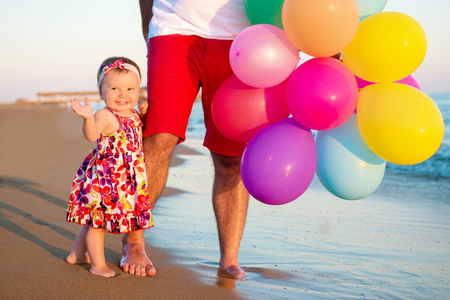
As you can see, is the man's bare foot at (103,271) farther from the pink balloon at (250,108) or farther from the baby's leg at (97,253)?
the pink balloon at (250,108)

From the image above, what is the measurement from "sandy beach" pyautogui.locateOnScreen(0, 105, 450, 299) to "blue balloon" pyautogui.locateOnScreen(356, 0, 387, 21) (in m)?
1.39

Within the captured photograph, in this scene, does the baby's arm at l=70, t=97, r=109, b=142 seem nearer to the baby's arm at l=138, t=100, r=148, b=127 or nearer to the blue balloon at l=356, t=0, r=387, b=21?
the baby's arm at l=138, t=100, r=148, b=127

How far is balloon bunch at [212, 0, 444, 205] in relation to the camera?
2.39 meters

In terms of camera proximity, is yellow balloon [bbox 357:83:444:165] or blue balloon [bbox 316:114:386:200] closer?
yellow balloon [bbox 357:83:444:165]

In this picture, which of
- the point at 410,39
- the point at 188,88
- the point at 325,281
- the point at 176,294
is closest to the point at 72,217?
the point at 176,294

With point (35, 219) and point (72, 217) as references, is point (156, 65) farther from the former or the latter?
point (35, 219)

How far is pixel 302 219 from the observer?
15.1 ft

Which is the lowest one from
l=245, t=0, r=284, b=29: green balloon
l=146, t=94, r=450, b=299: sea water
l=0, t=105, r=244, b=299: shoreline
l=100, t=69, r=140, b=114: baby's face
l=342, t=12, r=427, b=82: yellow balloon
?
l=146, t=94, r=450, b=299: sea water

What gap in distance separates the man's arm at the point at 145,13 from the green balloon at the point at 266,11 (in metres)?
0.82

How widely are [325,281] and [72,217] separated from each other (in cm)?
137

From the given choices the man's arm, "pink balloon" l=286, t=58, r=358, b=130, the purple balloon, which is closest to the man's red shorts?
the man's arm

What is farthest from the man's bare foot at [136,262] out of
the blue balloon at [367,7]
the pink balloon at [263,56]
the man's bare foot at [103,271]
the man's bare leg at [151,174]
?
the blue balloon at [367,7]

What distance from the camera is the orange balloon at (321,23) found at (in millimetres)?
Answer: 2377

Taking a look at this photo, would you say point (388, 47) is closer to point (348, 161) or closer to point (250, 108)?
point (348, 161)
